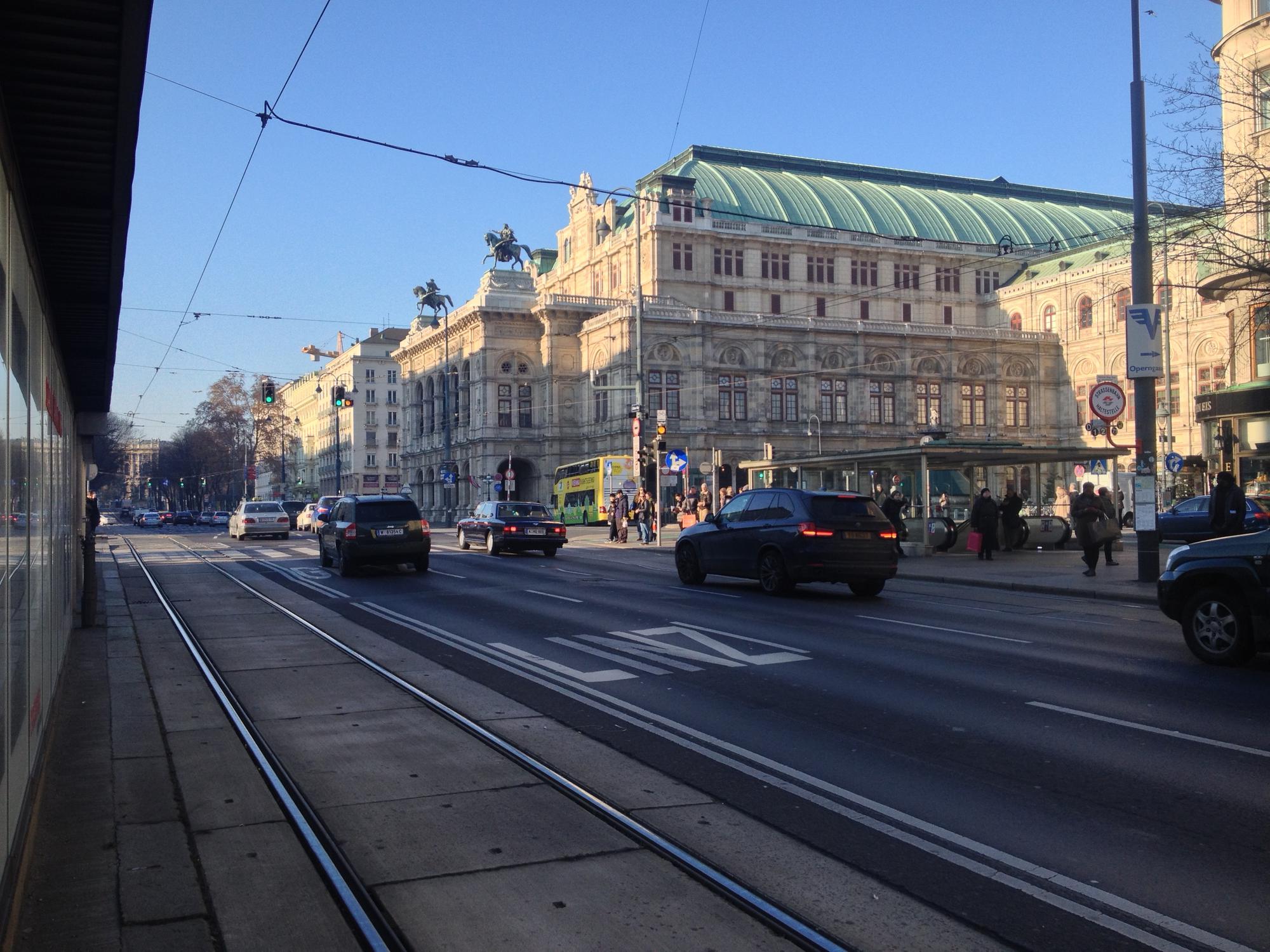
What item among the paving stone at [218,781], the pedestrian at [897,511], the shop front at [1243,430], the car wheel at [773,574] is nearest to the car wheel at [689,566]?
the car wheel at [773,574]

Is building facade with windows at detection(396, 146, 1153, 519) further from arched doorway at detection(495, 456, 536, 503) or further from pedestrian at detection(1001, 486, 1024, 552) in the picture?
pedestrian at detection(1001, 486, 1024, 552)

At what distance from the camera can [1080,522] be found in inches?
861

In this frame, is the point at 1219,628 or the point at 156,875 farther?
the point at 1219,628

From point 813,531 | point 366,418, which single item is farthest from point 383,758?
point 366,418

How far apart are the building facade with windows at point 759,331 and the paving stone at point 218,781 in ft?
210

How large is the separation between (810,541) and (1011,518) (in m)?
13.3

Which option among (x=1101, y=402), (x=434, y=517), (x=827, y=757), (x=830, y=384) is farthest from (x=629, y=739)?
(x=434, y=517)

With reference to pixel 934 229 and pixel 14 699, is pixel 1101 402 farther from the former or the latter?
pixel 934 229

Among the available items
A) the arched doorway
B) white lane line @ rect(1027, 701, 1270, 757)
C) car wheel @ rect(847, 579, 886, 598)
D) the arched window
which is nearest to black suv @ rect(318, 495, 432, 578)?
car wheel @ rect(847, 579, 886, 598)

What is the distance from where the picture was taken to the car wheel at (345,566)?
2392 cm

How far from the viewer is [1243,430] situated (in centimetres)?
3950

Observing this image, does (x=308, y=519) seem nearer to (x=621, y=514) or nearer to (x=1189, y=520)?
(x=621, y=514)

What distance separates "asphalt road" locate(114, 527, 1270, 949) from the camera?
199 inches

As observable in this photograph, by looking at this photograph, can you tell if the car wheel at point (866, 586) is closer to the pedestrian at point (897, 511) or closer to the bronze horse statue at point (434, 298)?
the pedestrian at point (897, 511)
